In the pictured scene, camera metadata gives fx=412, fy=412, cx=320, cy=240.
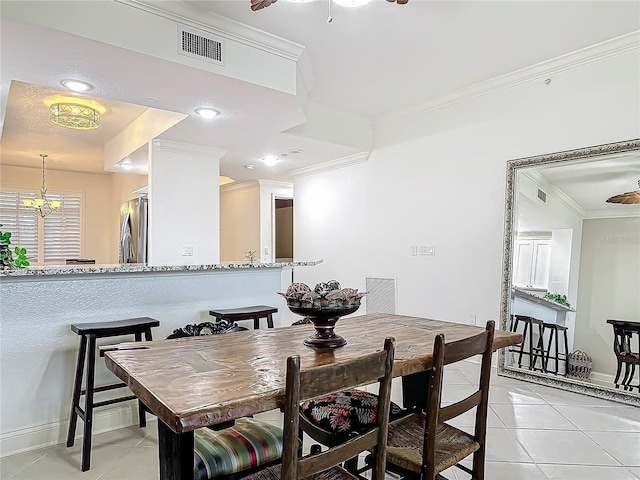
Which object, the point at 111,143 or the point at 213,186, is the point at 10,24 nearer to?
the point at 213,186

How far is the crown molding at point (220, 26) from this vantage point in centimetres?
257

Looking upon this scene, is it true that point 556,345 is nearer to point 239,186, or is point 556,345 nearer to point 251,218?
point 251,218

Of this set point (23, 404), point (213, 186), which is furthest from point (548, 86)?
point (23, 404)

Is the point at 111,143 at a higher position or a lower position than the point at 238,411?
higher

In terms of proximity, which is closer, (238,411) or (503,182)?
(238,411)

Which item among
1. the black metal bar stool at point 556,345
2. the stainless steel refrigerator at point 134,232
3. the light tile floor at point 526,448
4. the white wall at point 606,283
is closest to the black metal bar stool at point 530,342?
the black metal bar stool at point 556,345

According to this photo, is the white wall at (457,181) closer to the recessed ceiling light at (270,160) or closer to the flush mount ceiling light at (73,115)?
the recessed ceiling light at (270,160)

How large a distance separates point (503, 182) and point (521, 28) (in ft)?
4.68

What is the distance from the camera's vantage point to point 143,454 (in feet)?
7.98

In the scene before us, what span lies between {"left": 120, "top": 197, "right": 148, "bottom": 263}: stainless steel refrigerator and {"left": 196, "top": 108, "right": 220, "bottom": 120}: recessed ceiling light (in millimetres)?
2687

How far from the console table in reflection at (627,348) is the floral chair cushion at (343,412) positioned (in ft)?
8.01

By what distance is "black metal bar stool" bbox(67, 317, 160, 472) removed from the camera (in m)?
2.33

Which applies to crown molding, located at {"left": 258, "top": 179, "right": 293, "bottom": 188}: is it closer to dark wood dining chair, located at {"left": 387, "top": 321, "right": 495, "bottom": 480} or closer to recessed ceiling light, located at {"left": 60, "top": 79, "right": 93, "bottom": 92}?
recessed ceiling light, located at {"left": 60, "top": 79, "right": 93, "bottom": 92}

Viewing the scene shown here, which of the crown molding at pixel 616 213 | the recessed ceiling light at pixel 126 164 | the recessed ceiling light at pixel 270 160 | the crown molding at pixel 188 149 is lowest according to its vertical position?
the crown molding at pixel 616 213
